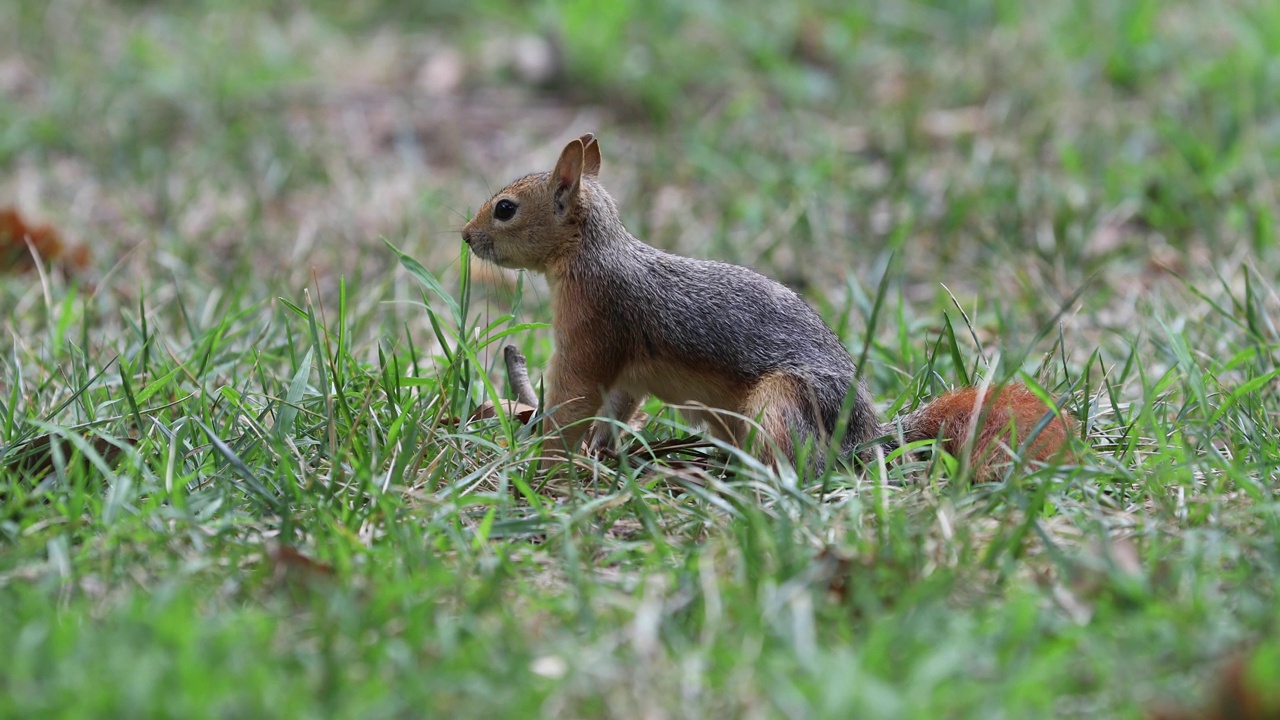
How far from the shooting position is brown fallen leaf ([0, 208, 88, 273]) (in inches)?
186

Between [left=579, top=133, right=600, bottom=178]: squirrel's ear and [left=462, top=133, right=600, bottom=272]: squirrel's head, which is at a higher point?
[left=579, top=133, right=600, bottom=178]: squirrel's ear

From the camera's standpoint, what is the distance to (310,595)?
235 cm

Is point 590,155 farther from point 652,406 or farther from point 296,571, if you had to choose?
point 296,571

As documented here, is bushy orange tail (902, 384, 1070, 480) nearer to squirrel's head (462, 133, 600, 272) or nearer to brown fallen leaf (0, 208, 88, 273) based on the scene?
squirrel's head (462, 133, 600, 272)

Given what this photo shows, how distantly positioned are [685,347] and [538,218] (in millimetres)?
569

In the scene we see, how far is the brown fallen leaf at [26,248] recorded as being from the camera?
15.5 feet

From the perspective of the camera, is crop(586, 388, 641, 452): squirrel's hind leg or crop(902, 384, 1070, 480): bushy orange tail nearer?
crop(902, 384, 1070, 480): bushy orange tail

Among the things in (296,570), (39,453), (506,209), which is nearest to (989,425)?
(506,209)

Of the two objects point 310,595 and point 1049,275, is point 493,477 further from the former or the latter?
point 1049,275

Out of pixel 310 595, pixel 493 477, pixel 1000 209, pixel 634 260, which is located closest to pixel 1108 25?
pixel 1000 209

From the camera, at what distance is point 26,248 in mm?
4742

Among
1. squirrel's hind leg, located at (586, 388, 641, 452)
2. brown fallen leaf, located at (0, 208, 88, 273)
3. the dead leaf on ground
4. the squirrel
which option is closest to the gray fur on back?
the squirrel

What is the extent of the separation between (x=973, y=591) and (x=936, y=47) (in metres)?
5.22

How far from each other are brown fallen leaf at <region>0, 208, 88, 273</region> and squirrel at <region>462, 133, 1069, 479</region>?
6.67 feet
